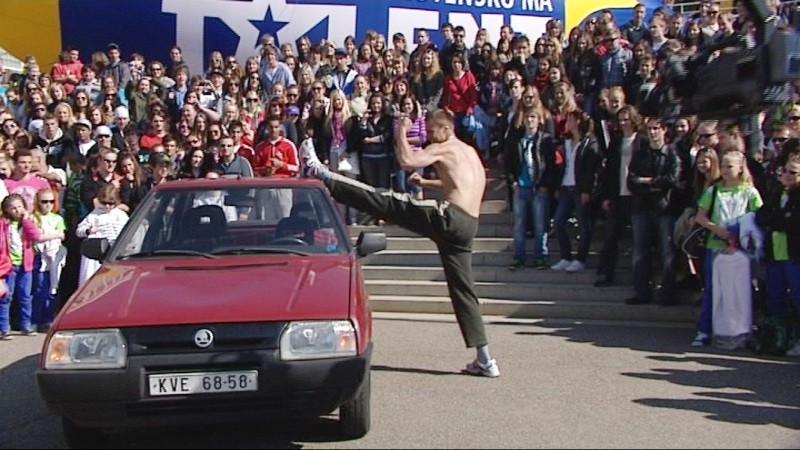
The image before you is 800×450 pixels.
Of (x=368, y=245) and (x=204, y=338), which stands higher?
(x=368, y=245)

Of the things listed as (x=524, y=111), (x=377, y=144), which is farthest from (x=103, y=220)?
(x=524, y=111)

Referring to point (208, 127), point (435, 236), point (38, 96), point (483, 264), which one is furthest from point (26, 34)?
point (435, 236)

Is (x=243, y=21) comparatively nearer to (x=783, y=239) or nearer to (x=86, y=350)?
(x=783, y=239)

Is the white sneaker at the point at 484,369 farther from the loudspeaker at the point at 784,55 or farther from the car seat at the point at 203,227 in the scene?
the loudspeaker at the point at 784,55

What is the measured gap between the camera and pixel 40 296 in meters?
10.2

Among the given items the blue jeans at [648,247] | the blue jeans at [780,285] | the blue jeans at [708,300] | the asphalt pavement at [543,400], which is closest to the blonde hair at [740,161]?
the blue jeans at [708,300]

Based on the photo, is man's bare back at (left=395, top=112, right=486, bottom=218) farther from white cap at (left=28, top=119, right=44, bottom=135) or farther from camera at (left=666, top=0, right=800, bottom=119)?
white cap at (left=28, top=119, right=44, bottom=135)

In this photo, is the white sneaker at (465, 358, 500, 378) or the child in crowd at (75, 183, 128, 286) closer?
the white sneaker at (465, 358, 500, 378)

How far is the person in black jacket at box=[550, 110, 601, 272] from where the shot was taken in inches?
415

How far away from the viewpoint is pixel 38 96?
13.8 meters

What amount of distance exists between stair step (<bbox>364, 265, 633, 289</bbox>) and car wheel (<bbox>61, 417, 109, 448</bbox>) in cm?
585

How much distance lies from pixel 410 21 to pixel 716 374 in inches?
437

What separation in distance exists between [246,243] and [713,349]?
4543 mm

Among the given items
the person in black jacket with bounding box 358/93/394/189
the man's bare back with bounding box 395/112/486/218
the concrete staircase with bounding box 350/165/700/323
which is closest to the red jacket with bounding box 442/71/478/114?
the person in black jacket with bounding box 358/93/394/189
